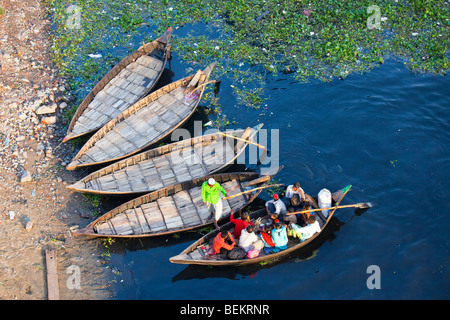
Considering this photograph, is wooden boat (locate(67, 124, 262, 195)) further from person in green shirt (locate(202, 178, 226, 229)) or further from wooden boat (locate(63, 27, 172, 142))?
wooden boat (locate(63, 27, 172, 142))

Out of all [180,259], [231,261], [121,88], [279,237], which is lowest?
[231,261]

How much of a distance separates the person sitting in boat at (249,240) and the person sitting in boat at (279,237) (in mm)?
429

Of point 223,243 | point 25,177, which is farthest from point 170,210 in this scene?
point 25,177

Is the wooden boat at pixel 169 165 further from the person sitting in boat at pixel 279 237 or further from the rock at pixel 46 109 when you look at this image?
the rock at pixel 46 109

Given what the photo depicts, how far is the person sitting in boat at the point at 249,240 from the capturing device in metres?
11.5

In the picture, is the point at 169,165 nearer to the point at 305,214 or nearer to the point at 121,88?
the point at 121,88

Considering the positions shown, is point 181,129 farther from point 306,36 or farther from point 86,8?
point 86,8

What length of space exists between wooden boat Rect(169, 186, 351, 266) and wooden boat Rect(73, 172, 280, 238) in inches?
23.9

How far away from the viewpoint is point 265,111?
1664 cm

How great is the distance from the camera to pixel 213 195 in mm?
12164

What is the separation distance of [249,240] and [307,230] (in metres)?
1.81

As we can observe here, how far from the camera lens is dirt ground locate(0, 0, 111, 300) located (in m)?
11.7
